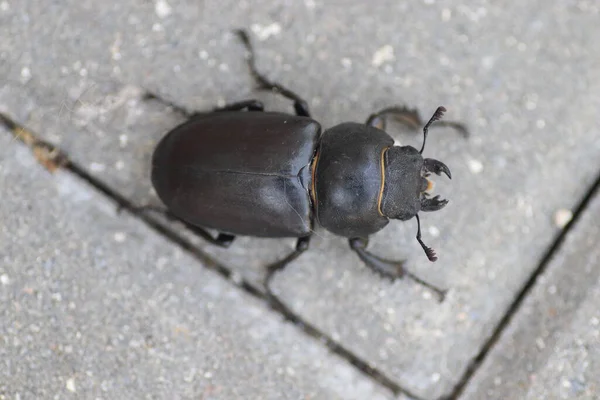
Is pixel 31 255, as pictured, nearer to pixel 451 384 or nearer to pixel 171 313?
pixel 171 313

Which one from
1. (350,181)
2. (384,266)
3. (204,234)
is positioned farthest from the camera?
(384,266)

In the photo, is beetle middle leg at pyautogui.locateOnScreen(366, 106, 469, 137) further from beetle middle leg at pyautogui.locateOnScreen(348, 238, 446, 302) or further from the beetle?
beetle middle leg at pyautogui.locateOnScreen(348, 238, 446, 302)

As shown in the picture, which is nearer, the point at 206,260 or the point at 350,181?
the point at 350,181

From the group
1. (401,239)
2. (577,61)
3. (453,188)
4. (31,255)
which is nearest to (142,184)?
(31,255)

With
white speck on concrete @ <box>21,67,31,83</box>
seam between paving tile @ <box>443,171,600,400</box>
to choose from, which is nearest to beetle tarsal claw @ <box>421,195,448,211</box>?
seam between paving tile @ <box>443,171,600,400</box>

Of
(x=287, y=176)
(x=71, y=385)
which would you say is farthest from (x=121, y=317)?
(x=287, y=176)

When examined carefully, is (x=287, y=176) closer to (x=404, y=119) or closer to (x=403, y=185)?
(x=403, y=185)

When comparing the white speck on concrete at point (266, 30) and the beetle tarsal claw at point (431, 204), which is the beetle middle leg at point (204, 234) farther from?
the white speck on concrete at point (266, 30)
